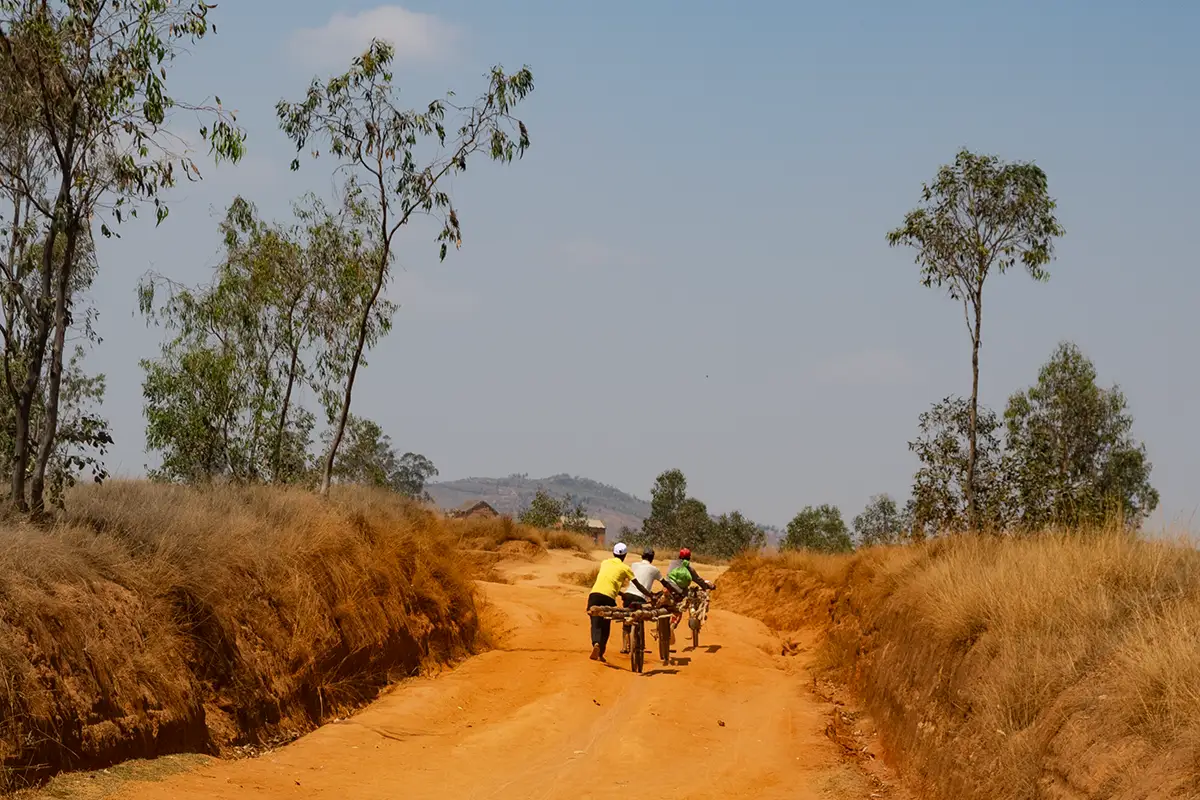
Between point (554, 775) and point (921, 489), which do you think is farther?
point (921, 489)

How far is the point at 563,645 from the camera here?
21.8 meters

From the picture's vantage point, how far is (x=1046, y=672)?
907cm

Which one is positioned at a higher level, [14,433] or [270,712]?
[14,433]

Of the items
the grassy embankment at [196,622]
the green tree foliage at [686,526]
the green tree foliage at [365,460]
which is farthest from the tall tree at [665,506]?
the grassy embankment at [196,622]

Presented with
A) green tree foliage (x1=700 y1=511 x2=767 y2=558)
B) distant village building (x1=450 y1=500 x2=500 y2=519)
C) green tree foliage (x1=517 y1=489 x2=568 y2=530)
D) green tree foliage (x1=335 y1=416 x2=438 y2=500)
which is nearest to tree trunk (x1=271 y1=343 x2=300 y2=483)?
green tree foliage (x1=335 y1=416 x2=438 y2=500)

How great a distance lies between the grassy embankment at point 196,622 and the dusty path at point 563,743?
61 centimetres

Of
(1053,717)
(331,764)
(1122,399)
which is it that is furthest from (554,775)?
(1122,399)

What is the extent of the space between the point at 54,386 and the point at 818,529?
266 ft

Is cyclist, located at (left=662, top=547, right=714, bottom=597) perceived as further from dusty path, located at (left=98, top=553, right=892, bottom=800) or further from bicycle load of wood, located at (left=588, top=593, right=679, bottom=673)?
dusty path, located at (left=98, top=553, right=892, bottom=800)

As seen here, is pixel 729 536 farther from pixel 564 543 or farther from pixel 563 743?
pixel 563 743

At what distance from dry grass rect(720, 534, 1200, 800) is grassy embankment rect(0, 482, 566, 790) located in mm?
7413

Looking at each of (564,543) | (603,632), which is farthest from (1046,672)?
(564,543)

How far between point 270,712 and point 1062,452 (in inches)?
1707

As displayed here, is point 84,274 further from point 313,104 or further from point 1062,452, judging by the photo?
point 1062,452
